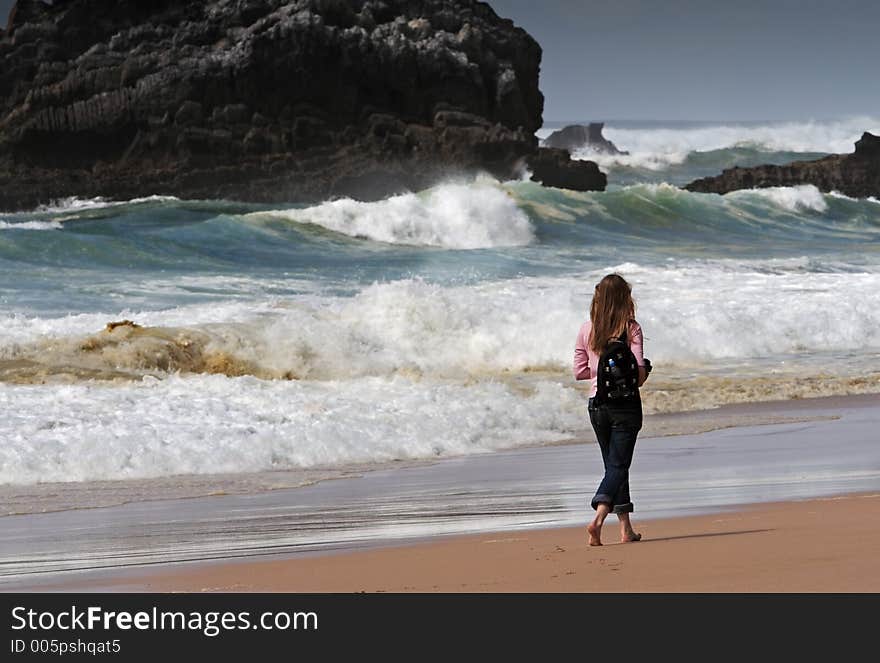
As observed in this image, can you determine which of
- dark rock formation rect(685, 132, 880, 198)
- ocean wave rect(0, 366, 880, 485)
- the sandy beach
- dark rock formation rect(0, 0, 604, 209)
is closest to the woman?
the sandy beach

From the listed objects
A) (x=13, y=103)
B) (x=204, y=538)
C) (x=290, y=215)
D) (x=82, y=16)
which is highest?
(x=82, y=16)

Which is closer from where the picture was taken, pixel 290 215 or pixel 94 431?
pixel 94 431

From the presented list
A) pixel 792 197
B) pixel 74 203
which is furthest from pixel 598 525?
pixel 74 203

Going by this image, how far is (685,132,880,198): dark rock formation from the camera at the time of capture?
217ft

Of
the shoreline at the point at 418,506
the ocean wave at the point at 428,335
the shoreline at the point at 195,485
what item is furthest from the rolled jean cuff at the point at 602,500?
the ocean wave at the point at 428,335

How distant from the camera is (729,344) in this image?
56.4 feet

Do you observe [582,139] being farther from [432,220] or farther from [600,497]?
[600,497]

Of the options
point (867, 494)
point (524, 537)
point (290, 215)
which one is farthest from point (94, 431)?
point (290, 215)

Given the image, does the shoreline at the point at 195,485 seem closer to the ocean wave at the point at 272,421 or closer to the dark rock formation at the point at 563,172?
the ocean wave at the point at 272,421

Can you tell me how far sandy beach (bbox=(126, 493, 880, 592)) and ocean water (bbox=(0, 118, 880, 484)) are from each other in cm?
368

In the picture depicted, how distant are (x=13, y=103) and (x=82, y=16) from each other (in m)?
6.93
